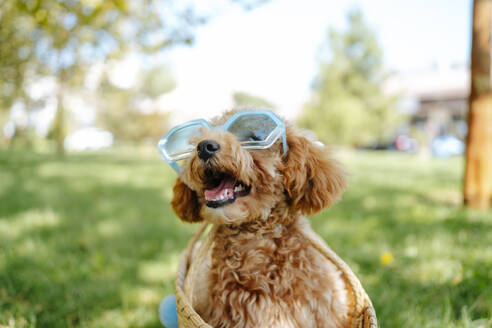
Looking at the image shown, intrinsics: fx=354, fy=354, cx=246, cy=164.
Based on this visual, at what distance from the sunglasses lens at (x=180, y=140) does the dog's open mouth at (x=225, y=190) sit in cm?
30

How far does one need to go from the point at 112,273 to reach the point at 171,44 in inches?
142

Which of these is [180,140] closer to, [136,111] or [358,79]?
[136,111]

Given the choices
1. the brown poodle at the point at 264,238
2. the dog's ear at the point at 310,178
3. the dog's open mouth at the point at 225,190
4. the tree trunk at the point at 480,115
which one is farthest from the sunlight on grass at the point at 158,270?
the tree trunk at the point at 480,115

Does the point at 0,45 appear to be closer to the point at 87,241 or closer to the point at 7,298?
the point at 87,241

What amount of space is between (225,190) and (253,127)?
359mm

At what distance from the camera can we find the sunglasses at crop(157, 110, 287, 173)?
1.80m

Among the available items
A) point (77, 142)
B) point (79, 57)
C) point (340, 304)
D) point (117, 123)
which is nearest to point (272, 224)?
point (340, 304)

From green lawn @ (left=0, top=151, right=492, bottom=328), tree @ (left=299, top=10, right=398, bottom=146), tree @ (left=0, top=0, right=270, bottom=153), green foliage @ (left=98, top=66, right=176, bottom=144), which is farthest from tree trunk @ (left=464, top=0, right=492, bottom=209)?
tree @ (left=299, top=10, right=398, bottom=146)

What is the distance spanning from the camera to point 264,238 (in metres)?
1.87

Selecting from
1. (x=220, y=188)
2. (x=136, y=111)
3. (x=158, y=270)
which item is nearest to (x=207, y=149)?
(x=220, y=188)

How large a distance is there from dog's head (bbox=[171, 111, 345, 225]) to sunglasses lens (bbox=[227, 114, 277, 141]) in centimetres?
8

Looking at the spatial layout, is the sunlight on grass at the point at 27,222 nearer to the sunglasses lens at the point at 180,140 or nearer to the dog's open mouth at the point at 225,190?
the sunglasses lens at the point at 180,140

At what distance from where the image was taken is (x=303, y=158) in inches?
73.3

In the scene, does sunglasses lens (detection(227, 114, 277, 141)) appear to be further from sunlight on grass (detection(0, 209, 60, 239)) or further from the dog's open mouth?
sunlight on grass (detection(0, 209, 60, 239))
